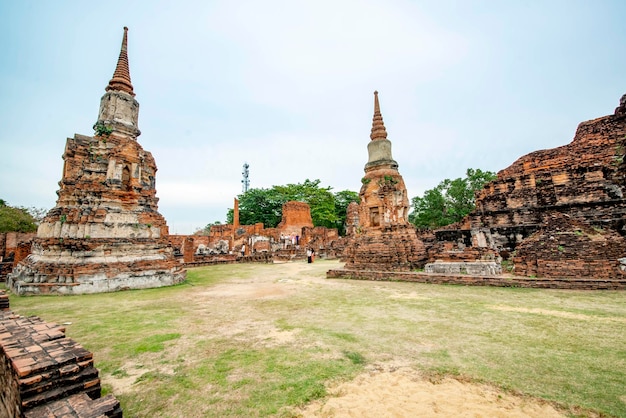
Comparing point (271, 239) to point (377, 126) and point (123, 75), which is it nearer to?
point (377, 126)

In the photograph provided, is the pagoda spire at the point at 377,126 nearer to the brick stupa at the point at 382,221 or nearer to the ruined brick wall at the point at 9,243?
the brick stupa at the point at 382,221

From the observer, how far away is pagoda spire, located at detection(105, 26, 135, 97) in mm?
10742

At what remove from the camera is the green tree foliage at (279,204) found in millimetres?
38000

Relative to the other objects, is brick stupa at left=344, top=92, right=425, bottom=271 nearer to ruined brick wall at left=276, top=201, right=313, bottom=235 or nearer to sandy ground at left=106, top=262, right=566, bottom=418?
sandy ground at left=106, top=262, right=566, bottom=418

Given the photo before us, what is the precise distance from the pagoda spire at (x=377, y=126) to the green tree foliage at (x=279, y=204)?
24.7 metres

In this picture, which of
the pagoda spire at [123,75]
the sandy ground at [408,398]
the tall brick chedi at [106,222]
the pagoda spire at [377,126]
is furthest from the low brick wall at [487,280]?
the pagoda spire at [123,75]

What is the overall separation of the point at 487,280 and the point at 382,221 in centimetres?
475

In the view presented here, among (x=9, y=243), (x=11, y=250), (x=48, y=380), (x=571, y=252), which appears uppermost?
(x=9, y=243)

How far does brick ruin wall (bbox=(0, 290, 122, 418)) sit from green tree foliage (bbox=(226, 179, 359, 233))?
34.7 m

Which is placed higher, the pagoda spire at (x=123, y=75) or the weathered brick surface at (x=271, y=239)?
the pagoda spire at (x=123, y=75)

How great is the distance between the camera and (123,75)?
10984 millimetres

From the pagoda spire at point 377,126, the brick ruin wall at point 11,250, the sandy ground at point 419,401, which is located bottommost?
the sandy ground at point 419,401

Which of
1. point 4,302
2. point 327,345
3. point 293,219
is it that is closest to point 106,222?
point 4,302

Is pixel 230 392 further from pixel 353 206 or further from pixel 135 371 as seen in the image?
pixel 353 206
